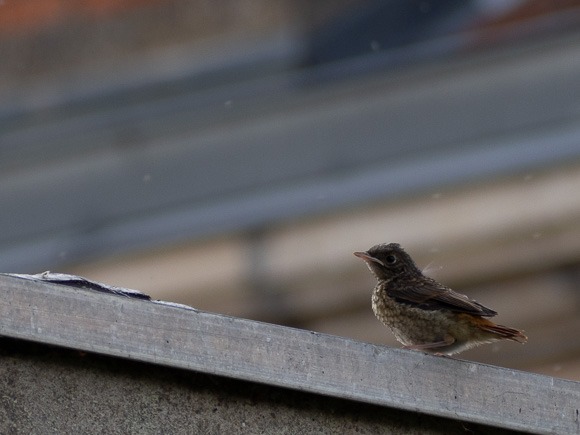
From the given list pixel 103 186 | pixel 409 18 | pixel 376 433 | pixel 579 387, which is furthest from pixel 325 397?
pixel 409 18

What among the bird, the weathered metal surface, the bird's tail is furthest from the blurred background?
the weathered metal surface

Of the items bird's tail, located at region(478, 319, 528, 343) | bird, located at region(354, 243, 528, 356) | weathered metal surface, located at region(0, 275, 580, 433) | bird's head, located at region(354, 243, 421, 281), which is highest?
bird's head, located at region(354, 243, 421, 281)

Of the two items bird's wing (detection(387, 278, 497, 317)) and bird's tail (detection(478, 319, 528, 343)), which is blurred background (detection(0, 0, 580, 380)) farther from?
bird's tail (detection(478, 319, 528, 343))

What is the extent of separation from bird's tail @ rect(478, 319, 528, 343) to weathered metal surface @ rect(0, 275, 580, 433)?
103cm

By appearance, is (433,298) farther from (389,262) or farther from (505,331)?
(389,262)

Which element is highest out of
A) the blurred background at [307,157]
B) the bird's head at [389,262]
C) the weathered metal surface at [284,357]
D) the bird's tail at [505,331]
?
the blurred background at [307,157]

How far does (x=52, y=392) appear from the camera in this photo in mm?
3658

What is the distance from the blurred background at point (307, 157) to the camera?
11594 millimetres

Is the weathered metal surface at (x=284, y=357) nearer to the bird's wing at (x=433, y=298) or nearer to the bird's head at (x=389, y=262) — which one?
the bird's wing at (x=433, y=298)

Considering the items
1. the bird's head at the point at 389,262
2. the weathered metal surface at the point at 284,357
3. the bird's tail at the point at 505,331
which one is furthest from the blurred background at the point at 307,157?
the weathered metal surface at the point at 284,357

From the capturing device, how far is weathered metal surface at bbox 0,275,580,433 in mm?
3576

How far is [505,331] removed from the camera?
5.06 m

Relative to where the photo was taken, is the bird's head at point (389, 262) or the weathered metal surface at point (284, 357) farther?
the bird's head at point (389, 262)

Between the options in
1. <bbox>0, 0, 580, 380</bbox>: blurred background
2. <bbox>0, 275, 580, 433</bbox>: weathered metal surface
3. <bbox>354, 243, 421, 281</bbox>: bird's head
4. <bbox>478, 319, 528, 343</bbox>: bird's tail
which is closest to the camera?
<bbox>0, 275, 580, 433</bbox>: weathered metal surface
